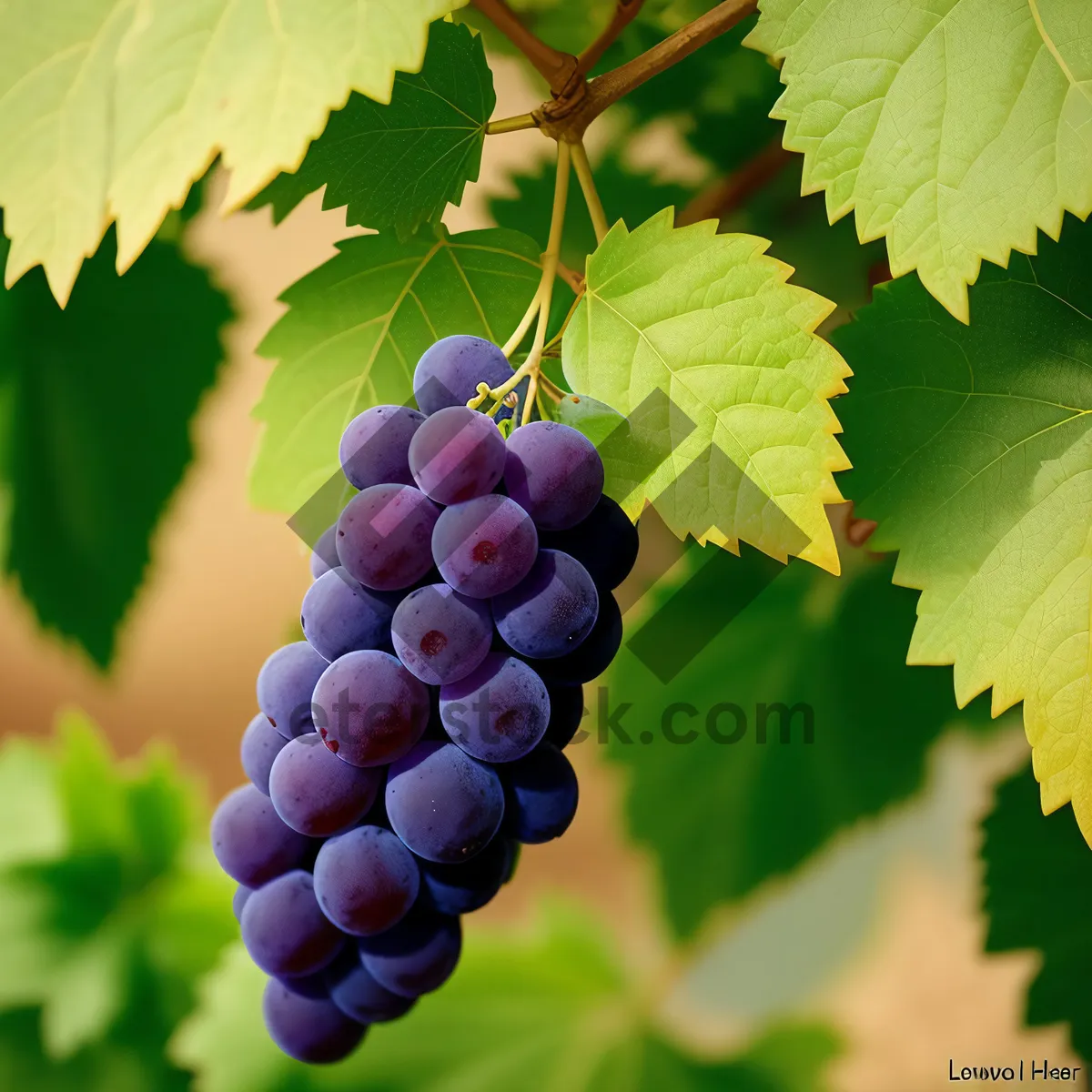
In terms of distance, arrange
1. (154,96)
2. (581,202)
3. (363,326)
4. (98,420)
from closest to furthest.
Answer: (154,96)
(363,326)
(581,202)
(98,420)

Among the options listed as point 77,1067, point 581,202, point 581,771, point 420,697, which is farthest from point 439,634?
point 77,1067

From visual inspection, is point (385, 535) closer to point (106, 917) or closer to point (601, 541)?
point (601, 541)

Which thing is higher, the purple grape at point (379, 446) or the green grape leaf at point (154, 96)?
the green grape leaf at point (154, 96)

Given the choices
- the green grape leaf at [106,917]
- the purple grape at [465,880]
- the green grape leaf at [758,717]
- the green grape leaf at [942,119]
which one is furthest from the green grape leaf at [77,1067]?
the green grape leaf at [942,119]

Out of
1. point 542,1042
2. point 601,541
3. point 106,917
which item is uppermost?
point 601,541

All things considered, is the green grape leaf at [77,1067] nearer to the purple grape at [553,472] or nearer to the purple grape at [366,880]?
the purple grape at [366,880]

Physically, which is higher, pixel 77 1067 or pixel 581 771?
pixel 581 771

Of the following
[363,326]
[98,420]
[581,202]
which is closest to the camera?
[363,326]
